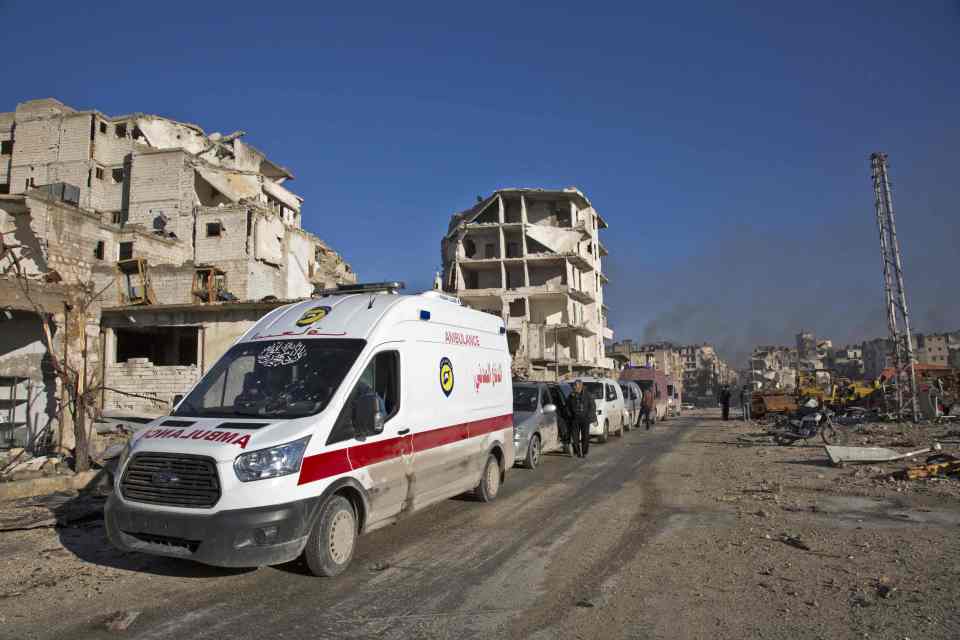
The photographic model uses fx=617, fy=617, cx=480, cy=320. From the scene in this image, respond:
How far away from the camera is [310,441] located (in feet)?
16.8

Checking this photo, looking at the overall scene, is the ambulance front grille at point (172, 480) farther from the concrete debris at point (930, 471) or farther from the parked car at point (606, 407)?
the parked car at point (606, 407)

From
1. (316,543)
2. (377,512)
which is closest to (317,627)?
(316,543)

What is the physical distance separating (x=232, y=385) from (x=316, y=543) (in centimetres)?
192

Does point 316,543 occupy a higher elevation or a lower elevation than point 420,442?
lower

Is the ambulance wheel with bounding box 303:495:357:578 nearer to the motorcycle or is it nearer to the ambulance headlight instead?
the ambulance headlight

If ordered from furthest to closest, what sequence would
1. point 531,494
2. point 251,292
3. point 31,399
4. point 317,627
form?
point 251,292
point 31,399
point 531,494
point 317,627

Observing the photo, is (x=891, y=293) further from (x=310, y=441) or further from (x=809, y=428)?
(x=310, y=441)

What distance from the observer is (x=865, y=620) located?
171 inches

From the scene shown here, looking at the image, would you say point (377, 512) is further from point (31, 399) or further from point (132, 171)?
point (132, 171)

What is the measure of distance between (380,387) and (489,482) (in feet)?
11.0

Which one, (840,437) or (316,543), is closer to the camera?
(316,543)

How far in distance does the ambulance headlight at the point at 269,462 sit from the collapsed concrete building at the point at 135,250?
26.7 ft

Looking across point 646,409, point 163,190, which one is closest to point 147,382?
point 646,409

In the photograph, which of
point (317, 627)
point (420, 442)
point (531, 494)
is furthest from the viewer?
point (531, 494)
